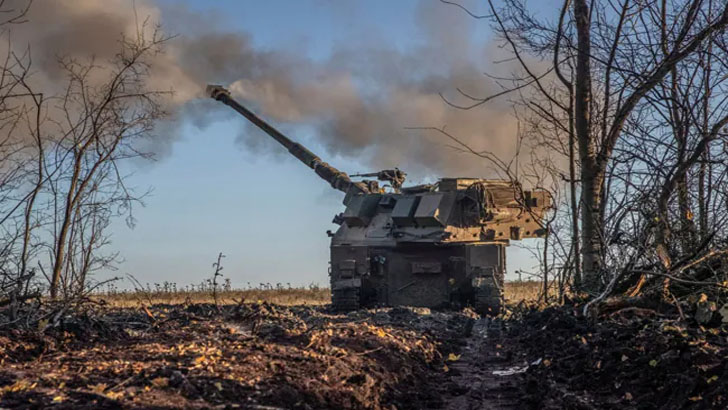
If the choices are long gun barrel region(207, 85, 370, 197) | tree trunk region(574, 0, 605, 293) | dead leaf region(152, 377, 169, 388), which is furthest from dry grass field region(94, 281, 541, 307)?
dead leaf region(152, 377, 169, 388)

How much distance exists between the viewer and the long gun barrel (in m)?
20.4

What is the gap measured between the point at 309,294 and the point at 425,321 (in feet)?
46.2

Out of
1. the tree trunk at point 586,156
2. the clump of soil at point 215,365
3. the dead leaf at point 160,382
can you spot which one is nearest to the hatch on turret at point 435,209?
the tree trunk at point 586,156

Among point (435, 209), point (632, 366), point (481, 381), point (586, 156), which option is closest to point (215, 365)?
point (632, 366)

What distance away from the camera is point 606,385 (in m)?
6.33

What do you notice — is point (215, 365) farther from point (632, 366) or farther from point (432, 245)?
point (432, 245)

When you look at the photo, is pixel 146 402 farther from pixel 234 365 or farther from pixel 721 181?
pixel 721 181

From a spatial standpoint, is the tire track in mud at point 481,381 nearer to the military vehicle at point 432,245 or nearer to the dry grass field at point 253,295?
the military vehicle at point 432,245

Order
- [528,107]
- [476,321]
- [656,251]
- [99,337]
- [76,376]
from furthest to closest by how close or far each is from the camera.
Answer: [476,321]
[528,107]
[656,251]
[99,337]
[76,376]

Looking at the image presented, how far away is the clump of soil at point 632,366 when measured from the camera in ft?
17.4

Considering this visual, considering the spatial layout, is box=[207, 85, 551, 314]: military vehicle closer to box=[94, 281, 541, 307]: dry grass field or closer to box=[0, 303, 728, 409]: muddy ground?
box=[94, 281, 541, 307]: dry grass field

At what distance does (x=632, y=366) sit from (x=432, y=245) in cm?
1153

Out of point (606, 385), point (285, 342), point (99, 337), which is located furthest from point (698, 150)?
point (99, 337)

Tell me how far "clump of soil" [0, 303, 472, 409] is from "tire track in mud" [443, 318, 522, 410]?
0.61 ft
